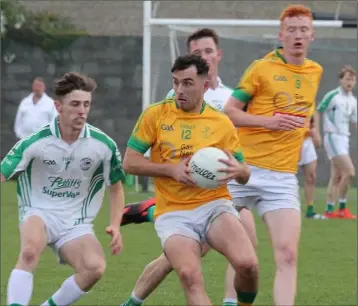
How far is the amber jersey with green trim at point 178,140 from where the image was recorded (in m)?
7.25

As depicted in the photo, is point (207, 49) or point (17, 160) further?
point (207, 49)

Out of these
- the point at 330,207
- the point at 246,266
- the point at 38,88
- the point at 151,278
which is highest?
the point at 246,266

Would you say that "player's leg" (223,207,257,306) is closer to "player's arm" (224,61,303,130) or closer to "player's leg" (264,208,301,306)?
"player's leg" (264,208,301,306)

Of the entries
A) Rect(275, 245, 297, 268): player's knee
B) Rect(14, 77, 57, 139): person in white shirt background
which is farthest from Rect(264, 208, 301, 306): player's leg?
Rect(14, 77, 57, 139): person in white shirt background

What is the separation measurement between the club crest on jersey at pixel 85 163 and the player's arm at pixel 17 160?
1.19 feet

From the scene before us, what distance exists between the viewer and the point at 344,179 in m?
16.0

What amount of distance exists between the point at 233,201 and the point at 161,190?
33.5 inches

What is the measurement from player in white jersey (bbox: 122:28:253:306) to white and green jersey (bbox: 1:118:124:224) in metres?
0.64

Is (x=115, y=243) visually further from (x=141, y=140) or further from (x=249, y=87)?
(x=249, y=87)

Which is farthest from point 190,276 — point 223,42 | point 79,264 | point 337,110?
point 223,42

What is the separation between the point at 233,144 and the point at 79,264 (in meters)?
1.35

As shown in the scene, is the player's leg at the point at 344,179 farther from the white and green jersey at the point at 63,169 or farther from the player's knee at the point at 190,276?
the player's knee at the point at 190,276

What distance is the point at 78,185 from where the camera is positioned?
26.0 feet

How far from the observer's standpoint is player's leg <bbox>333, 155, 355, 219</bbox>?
15.9 metres
